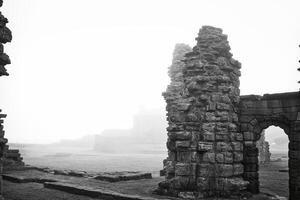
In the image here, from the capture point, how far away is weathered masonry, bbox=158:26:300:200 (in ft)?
39.3

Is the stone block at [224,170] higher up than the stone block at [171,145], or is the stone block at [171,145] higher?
the stone block at [171,145]

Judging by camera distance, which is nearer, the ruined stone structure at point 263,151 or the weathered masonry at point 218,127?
the weathered masonry at point 218,127

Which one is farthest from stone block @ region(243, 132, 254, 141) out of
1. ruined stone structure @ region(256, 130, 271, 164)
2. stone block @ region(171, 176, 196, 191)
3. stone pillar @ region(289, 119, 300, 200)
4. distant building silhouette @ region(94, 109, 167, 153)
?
distant building silhouette @ region(94, 109, 167, 153)

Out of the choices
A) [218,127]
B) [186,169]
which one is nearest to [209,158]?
[186,169]

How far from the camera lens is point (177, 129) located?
1256cm

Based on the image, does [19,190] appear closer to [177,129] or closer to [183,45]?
[177,129]

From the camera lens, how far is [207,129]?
40.2 ft

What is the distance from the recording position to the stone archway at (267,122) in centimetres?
1212

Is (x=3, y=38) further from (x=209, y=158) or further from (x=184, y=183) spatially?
(x=209, y=158)

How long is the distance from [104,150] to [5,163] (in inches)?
1593

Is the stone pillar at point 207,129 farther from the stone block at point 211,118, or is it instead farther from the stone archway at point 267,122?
the stone archway at point 267,122

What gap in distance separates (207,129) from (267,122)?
235cm

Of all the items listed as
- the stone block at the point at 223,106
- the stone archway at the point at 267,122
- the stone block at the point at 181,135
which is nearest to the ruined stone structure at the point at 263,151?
the stone archway at the point at 267,122

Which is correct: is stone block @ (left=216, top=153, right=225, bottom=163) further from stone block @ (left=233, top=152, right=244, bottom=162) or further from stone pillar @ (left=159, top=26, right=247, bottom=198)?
stone block @ (left=233, top=152, right=244, bottom=162)
